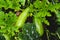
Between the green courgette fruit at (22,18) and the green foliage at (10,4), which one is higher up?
the green foliage at (10,4)

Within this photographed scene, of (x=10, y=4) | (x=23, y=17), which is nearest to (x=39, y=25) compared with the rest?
(x=23, y=17)

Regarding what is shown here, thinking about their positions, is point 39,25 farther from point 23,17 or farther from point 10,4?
point 10,4

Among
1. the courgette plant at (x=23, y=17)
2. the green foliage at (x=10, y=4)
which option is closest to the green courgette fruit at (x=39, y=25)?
the courgette plant at (x=23, y=17)

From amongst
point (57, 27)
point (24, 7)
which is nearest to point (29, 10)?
point (24, 7)

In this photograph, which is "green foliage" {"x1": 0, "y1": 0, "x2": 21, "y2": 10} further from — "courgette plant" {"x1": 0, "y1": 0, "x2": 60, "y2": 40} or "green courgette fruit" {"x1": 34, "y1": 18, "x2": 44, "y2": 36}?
"green courgette fruit" {"x1": 34, "y1": 18, "x2": 44, "y2": 36}

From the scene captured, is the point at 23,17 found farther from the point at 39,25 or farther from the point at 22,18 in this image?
the point at 39,25

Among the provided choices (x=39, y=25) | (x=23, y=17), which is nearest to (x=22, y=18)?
(x=23, y=17)

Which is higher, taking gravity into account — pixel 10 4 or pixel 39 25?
pixel 10 4

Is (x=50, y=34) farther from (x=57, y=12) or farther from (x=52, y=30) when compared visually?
(x=57, y=12)

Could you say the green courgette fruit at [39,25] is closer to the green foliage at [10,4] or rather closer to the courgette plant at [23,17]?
the courgette plant at [23,17]
